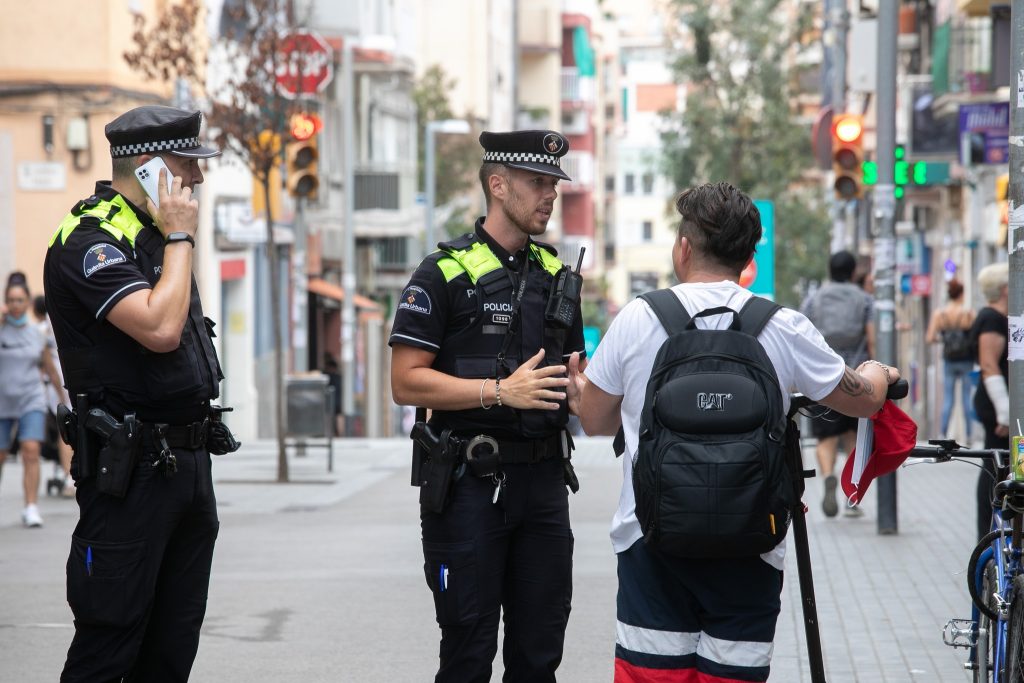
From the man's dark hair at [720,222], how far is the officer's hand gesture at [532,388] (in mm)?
656

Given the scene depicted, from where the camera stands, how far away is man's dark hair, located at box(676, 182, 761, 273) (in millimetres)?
4812

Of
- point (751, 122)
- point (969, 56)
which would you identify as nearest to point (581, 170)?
point (751, 122)

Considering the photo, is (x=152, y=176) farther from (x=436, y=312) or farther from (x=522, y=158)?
(x=522, y=158)

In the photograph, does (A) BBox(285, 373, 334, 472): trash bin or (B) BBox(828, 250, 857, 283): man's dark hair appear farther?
(A) BBox(285, 373, 334, 472): trash bin

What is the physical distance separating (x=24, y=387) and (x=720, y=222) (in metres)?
10.4

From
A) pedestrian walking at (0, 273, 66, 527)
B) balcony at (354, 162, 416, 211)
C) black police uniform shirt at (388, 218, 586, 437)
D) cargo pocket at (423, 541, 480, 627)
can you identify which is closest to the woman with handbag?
pedestrian walking at (0, 273, 66, 527)

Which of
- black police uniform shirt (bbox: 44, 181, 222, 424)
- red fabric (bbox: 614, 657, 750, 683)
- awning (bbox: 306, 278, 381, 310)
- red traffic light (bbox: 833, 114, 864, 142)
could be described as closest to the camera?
red fabric (bbox: 614, 657, 750, 683)

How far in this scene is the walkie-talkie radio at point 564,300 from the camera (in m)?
5.55

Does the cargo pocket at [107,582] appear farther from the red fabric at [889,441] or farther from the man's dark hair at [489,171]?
the red fabric at [889,441]

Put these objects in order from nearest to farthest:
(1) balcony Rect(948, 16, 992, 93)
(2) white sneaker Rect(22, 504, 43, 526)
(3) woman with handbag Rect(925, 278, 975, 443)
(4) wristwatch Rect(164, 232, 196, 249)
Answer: (4) wristwatch Rect(164, 232, 196, 249) < (2) white sneaker Rect(22, 504, 43, 526) < (3) woman with handbag Rect(925, 278, 975, 443) < (1) balcony Rect(948, 16, 992, 93)

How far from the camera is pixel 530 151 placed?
554 cm

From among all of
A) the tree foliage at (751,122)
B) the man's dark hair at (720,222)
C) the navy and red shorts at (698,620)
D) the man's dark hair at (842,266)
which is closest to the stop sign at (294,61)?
the man's dark hair at (842,266)

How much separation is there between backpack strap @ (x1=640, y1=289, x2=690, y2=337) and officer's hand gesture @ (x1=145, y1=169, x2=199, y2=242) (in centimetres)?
133

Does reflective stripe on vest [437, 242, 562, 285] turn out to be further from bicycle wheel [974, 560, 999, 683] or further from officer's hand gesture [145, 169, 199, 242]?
bicycle wheel [974, 560, 999, 683]
